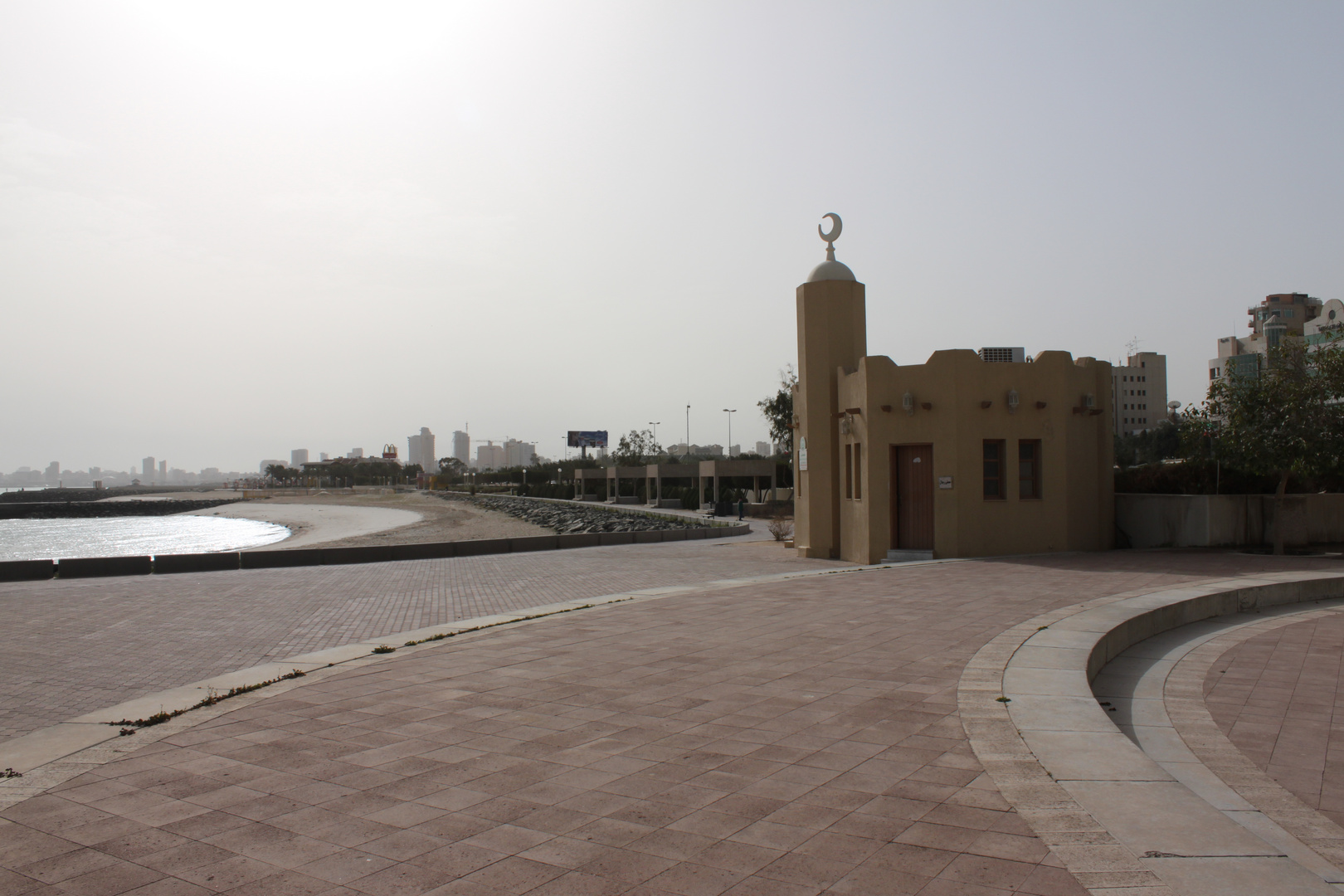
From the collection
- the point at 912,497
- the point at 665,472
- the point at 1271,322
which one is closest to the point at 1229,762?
the point at 912,497

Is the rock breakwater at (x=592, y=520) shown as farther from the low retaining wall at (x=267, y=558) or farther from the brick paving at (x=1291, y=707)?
the brick paving at (x=1291, y=707)

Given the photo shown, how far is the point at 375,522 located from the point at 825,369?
166 ft

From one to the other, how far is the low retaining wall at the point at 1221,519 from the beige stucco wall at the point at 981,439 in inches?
50.8

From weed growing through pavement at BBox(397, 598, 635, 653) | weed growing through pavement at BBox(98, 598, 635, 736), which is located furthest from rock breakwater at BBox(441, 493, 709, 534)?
weed growing through pavement at BBox(98, 598, 635, 736)

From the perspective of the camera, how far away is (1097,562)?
48.7 feet

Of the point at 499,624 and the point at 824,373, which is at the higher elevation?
the point at 824,373

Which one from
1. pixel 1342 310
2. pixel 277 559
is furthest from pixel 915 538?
pixel 1342 310

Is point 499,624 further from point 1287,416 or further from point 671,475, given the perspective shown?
point 671,475

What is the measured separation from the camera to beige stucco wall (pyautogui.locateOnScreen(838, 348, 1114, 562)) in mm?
16453

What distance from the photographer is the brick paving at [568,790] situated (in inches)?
140

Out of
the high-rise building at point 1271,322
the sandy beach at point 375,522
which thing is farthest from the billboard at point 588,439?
the high-rise building at point 1271,322

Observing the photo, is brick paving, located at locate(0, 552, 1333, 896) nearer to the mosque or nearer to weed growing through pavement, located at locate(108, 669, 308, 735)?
weed growing through pavement, located at locate(108, 669, 308, 735)

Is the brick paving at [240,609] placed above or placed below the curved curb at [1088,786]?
below

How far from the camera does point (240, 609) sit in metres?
12.4
